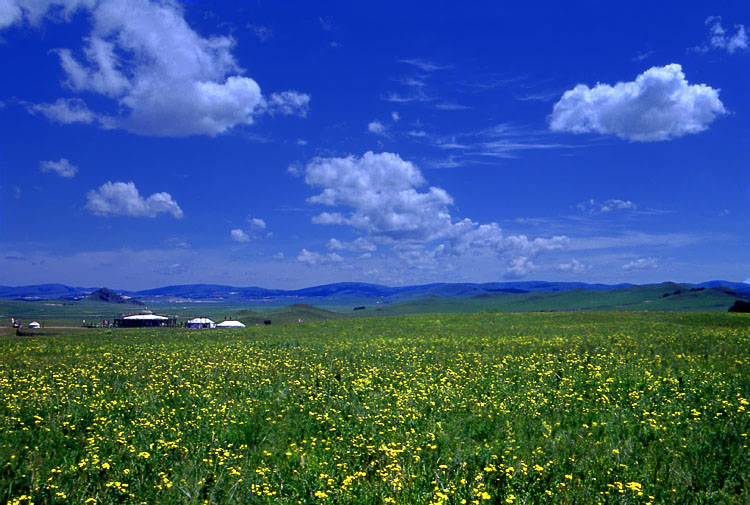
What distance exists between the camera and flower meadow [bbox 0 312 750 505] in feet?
25.2

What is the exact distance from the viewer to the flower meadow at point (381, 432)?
769 centimetres

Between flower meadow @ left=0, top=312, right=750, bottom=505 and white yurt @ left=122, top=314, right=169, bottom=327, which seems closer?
flower meadow @ left=0, top=312, right=750, bottom=505

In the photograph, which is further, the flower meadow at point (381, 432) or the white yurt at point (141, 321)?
the white yurt at point (141, 321)

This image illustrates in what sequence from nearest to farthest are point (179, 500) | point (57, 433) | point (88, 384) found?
point (179, 500), point (57, 433), point (88, 384)

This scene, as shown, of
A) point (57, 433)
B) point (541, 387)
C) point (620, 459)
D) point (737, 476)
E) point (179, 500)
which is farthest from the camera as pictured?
point (541, 387)

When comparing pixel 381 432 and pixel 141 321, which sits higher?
pixel 381 432

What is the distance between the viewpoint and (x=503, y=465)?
8.52 m

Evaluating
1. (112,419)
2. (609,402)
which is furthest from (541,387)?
(112,419)

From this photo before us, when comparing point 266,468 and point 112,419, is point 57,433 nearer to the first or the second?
point 112,419

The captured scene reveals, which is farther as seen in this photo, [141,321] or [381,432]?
[141,321]

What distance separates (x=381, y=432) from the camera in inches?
412

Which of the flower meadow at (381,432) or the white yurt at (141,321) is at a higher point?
the flower meadow at (381,432)

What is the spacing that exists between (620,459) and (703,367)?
11.2 m

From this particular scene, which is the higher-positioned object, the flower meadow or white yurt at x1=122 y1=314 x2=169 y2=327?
the flower meadow
